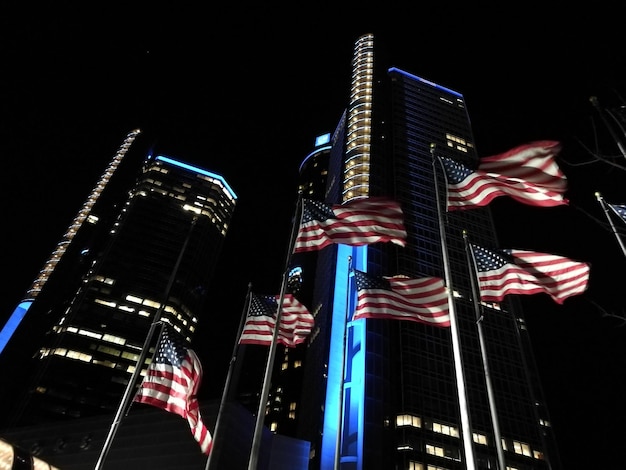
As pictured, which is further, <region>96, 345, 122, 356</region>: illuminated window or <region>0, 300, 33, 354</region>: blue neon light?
<region>96, 345, 122, 356</region>: illuminated window

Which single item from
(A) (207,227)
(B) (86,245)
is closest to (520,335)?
(A) (207,227)

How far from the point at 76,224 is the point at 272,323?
148486 mm

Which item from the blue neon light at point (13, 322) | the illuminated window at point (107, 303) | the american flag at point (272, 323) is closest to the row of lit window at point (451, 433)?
the american flag at point (272, 323)

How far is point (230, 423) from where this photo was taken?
41969mm

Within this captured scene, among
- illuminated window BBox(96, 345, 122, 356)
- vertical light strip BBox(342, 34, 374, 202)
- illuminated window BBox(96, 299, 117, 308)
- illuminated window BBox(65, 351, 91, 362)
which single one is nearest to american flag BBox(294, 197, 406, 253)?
vertical light strip BBox(342, 34, 374, 202)

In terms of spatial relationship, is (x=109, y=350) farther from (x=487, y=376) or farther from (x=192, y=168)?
(x=487, y=376)

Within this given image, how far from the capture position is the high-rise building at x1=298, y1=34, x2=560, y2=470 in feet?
240

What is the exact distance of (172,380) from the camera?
2088 centimetres

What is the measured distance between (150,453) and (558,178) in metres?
40.1

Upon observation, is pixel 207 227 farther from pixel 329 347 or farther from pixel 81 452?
pixel 81 452

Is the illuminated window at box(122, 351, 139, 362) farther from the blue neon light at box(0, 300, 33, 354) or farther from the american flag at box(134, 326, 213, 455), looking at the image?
the american flag at box(134, 326, 213, 455)

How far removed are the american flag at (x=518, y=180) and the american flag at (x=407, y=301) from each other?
3.33 meters

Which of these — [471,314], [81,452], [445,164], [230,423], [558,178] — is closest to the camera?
[558,178]

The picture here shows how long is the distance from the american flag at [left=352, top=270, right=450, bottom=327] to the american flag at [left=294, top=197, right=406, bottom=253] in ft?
6.23
